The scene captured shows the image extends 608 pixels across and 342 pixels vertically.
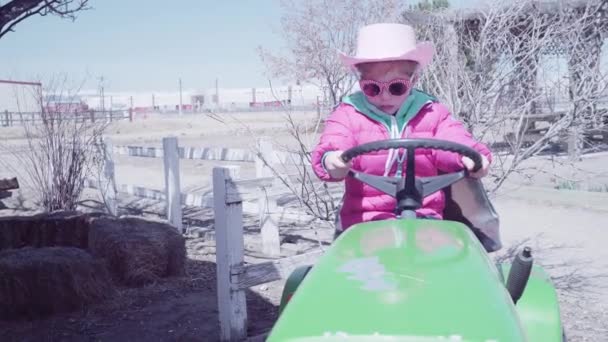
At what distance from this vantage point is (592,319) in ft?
13.6

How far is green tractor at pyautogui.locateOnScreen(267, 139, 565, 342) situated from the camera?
1334mm

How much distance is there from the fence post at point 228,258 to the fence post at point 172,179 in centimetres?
312

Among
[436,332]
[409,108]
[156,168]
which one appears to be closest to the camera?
[436,332]

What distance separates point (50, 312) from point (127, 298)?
596 mm

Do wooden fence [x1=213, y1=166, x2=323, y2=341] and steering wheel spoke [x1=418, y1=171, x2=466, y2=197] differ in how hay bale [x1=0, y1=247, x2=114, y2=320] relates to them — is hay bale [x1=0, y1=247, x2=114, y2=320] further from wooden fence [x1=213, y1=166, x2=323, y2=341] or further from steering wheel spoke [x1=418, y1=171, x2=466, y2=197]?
steering wheel spoke [x1=418, y1=171, x2=466, y2=197]

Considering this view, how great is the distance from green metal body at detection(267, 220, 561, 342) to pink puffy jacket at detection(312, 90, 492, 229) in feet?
2.09

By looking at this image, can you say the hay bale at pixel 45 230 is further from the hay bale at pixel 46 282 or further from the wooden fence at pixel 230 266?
the wooden fence at pixel 230 266

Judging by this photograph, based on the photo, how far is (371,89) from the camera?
105 inches

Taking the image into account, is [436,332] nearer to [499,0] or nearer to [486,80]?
[486,80]

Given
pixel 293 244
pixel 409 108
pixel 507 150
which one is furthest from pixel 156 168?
pixel 409 108

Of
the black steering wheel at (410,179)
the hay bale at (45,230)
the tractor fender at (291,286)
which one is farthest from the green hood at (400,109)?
the hay bale at (45,230)

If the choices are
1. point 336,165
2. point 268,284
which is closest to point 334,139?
point 336,165

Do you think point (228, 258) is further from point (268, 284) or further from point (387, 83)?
point (387, 83)

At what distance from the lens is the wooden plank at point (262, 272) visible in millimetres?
3965
